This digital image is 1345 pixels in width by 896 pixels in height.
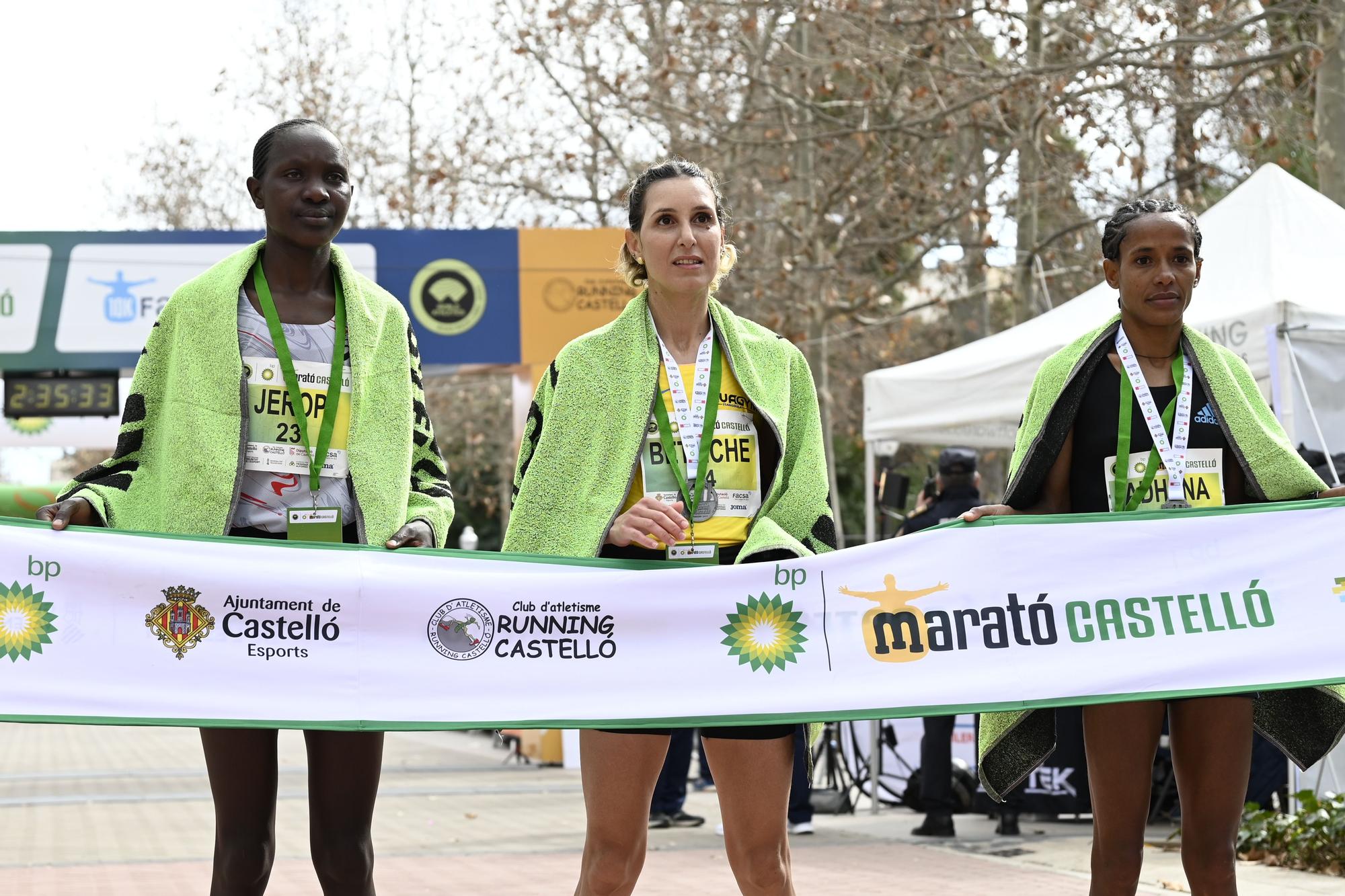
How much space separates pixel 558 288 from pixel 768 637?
11.1m

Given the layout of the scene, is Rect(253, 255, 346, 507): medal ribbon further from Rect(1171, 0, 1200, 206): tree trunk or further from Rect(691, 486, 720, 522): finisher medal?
Rect(1171, 0, 1200, 206): tree trunk

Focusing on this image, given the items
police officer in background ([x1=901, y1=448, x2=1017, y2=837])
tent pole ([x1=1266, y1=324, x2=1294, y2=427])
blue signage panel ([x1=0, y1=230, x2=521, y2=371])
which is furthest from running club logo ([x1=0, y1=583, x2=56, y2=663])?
blue signage panel ([x1=0, y1=230, x2=521, y2=371])

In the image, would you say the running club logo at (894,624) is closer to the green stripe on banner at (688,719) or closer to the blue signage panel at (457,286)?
the green stripe on banner at (688,719)

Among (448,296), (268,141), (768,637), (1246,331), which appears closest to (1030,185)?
(448,296)

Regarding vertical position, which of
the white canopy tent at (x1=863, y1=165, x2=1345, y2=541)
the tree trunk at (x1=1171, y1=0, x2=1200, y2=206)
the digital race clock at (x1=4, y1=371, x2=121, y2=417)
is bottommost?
the white canopy tent at (x1=863, y1=165, x2=1345, y2=541)

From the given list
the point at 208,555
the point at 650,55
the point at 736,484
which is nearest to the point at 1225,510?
the point at 736,484

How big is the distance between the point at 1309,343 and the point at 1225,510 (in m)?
4.41

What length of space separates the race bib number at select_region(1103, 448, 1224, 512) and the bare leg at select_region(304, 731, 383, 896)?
1898mm

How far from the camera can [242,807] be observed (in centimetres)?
352

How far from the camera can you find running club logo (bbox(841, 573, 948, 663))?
394 centimetres

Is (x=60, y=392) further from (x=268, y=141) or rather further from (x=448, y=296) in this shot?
(x=268, y=141)

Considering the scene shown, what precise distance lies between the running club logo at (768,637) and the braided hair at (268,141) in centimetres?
147

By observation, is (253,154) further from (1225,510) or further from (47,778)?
(47,778)

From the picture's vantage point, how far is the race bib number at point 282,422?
3.60 m
